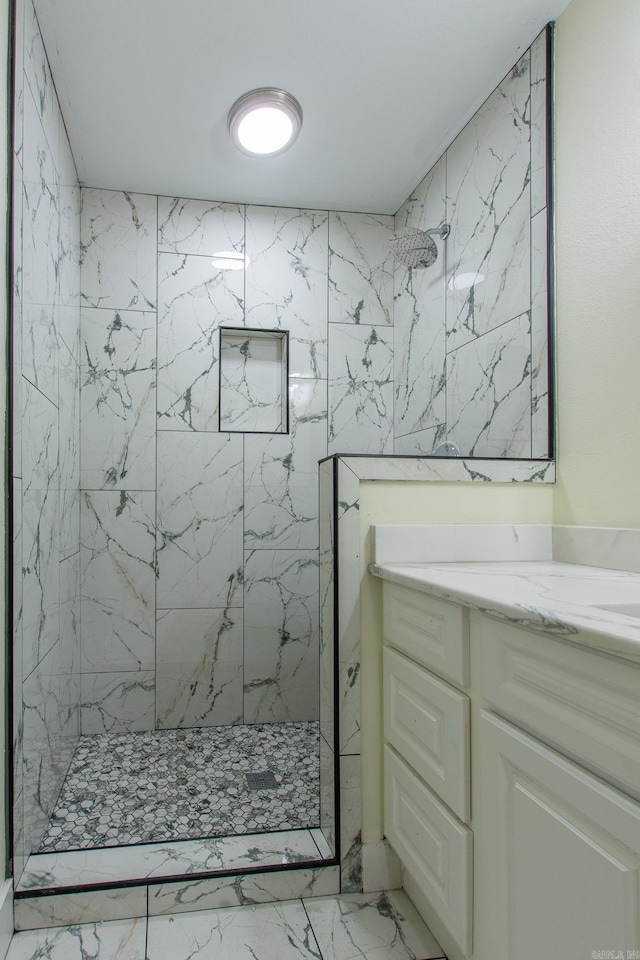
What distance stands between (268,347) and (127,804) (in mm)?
1914

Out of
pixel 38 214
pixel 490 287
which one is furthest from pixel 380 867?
pixel 38 214

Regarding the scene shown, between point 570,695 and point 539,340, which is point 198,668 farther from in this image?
point 570,695

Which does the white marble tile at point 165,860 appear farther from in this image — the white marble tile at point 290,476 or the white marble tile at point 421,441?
the white marble tile at point 421,441

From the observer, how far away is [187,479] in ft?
8.70

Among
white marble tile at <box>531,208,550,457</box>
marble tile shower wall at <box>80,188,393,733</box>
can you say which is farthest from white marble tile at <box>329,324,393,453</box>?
white marble tile at <box>531,208,550,457</box>

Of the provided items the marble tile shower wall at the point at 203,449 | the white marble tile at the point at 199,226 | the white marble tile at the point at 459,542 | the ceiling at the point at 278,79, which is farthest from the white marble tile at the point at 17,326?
the white marble tile at the point at 199,226

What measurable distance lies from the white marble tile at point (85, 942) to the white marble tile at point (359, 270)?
7.68ft

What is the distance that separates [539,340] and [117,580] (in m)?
1.93

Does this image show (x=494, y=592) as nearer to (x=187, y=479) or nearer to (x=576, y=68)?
(x=576, y=68)

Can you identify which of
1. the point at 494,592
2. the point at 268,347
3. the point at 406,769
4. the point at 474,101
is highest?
the point at 474,101

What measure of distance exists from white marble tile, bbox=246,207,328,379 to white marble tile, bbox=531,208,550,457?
1154mm

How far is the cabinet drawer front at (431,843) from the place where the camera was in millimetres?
1108

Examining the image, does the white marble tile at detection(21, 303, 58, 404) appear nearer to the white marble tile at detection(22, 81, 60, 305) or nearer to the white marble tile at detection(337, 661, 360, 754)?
the white marble tile at detection(22, 81, 60, 305)

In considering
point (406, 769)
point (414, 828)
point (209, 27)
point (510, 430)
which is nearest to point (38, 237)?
point (209, 27)
